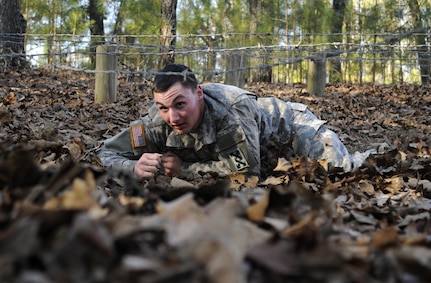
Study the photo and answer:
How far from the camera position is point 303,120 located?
14.4ft

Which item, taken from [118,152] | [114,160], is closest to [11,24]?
[118,152]

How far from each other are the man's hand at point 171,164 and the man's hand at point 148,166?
8cm

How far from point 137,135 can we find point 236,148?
0.80 metres

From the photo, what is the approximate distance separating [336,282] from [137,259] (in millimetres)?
385

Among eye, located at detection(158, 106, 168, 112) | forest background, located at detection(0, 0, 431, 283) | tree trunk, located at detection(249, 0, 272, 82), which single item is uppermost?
tree trunk, located at detection(249, 0, 272, 82)

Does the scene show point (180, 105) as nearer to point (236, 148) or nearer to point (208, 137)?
point (208, 137)

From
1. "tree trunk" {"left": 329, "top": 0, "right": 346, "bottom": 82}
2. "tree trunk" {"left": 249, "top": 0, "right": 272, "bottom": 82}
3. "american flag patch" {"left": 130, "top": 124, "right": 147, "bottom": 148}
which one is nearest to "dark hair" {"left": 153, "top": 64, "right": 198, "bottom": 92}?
"american flag patch" {"left": 130, "top": 124, "right": 147, "bottom": 148}

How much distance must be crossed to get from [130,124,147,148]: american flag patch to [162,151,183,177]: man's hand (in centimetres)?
27

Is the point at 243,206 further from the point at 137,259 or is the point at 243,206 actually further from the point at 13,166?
the point at 13,166

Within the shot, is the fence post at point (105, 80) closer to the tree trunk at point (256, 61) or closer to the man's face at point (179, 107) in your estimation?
the man's face at point (179, 107)

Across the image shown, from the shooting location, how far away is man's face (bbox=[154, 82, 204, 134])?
3.62 metres

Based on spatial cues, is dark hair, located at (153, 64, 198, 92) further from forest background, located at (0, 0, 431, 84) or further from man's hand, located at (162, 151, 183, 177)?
forest background, located at (0, 0, 431, 84)

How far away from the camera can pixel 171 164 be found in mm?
3734

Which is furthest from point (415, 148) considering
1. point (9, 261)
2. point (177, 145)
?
point (9, 261)
